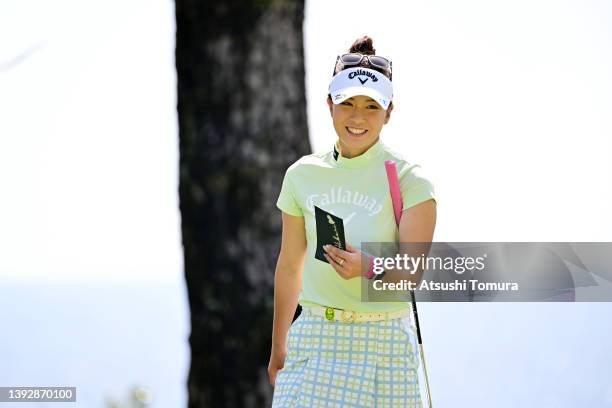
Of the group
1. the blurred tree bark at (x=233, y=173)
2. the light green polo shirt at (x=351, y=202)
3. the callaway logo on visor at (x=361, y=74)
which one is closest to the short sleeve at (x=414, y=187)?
the light green polo shirt at (x=351, y=202)

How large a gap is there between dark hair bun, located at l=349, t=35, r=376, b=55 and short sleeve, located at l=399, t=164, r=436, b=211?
513 mm

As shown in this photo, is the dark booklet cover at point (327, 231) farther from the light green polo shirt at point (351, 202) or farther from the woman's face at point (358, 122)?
the woman's face at point (358, 122)

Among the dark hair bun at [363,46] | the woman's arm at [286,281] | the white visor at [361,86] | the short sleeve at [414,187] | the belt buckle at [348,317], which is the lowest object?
the belt buckle at [348,317]

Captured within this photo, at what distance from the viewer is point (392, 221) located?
3.51 meters

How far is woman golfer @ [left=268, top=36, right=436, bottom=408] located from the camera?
3490mm

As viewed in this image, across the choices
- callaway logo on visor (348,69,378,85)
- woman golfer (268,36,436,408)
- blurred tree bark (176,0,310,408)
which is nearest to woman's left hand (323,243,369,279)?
woman golfer (268,36,436,408)

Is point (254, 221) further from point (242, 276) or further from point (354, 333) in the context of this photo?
point (354, 333)

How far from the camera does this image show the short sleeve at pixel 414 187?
11.4ft

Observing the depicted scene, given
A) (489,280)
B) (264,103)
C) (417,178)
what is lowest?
(489,280)

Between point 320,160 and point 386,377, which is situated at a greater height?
point 320,160

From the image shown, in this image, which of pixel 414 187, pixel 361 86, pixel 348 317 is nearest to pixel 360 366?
pixel 348 317

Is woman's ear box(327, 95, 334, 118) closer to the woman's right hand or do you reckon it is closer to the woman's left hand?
the woman's left hand

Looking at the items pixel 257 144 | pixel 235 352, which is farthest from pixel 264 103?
pixel 235 352

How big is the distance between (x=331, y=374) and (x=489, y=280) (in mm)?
971
